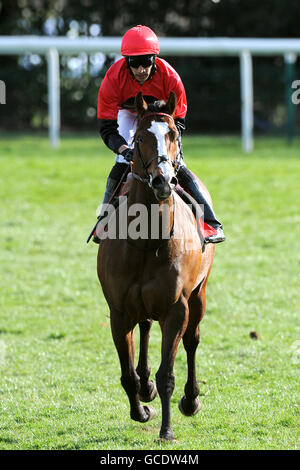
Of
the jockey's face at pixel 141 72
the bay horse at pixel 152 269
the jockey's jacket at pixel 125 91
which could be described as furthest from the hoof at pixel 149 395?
the jockey's face at pixel 141 72

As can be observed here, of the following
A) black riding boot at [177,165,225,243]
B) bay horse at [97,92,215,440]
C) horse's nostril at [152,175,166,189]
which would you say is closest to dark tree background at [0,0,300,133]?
black riding boot at [177,165,225,243]

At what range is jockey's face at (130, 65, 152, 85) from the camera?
17.3 ft

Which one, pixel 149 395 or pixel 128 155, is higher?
pixel 128 155

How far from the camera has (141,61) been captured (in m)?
5.26

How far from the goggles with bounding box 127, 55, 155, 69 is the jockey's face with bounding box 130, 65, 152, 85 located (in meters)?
0.02

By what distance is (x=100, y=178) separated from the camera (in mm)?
17203

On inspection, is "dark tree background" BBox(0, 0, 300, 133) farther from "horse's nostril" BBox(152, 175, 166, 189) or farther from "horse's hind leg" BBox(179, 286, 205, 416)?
"horse's nostril" BBox(152, 175, 166, 189)

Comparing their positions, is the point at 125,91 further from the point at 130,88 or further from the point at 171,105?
the point at 171,105

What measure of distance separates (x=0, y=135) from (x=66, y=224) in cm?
1010

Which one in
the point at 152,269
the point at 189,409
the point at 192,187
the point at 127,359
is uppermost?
the point at 192,187

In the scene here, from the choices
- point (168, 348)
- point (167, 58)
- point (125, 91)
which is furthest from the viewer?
point (167, 58)

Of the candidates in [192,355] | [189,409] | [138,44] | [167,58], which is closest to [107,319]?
[192,355]

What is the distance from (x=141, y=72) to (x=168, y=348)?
1.98m
